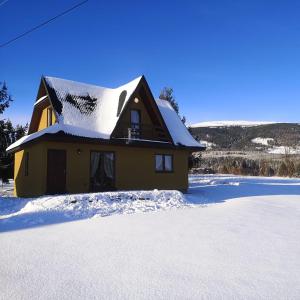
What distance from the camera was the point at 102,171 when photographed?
55.2 ft

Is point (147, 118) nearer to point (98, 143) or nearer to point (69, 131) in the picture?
point (98, 143)

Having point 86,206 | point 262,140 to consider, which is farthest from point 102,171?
point 262,140

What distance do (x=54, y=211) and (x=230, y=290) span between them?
7082 mm

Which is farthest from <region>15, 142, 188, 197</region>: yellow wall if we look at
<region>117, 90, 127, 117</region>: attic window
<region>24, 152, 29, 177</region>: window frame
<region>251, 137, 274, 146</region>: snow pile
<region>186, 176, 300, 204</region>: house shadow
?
<region>251, 137, 274, 146</region>: snow pile

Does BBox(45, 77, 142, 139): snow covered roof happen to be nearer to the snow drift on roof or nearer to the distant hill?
the snow drift on roof

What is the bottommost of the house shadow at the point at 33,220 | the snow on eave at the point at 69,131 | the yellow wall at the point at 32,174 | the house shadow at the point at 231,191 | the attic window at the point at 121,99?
the house shadow at the point at 231,191

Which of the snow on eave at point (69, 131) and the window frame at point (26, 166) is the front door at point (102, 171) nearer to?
the snow on eave at point (69, 131)

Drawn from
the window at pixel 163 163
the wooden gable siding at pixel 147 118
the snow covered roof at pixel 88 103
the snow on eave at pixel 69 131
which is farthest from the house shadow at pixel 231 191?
the snow covered roof at pixel 88 103

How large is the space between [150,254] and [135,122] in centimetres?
1297

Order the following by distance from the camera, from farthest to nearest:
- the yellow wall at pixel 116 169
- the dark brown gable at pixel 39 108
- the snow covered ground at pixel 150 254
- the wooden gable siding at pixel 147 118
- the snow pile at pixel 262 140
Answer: the snow pile at pixel 262 140, the dark brown gable at pixel 39 108, the wooden gable siding at pixel 147 118, the yellow wall at pixel 116 169, the snow covered ground at pixel 150 254

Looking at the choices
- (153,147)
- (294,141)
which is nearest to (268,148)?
(294,141)

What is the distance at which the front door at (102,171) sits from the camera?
16.6m

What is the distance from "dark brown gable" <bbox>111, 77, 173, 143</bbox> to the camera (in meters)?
17.8

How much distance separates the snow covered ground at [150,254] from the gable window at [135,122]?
7633 mm
